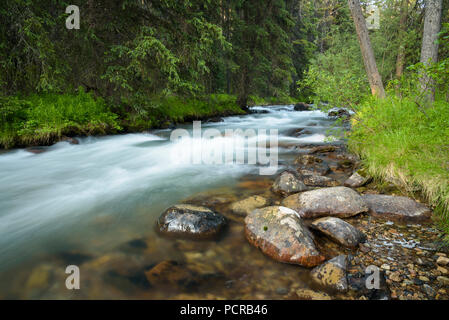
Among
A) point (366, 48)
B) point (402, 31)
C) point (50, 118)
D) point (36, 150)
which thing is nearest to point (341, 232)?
point (366, 48)

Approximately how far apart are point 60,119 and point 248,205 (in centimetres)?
712

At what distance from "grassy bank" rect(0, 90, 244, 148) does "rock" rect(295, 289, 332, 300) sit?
8.04 m

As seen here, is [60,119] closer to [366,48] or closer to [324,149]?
[324,149]

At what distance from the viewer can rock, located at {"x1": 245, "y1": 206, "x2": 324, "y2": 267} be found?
8.00ft

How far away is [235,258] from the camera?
262 centimetres

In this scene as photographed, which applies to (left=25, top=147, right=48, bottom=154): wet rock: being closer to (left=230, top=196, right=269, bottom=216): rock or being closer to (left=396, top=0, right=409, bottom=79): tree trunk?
(left=230, top=196, right=269, bottom=216): rock

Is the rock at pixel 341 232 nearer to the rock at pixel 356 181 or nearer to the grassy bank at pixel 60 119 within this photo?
the rock at pixel 356 181

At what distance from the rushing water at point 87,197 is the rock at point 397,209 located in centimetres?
204

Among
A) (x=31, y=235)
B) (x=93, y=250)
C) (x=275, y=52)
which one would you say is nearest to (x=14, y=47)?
(x=31, y=235)

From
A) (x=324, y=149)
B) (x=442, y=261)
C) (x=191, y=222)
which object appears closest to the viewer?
(x=442, y=261)

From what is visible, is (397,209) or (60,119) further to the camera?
(60,119)

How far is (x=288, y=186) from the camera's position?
13.6 feet
